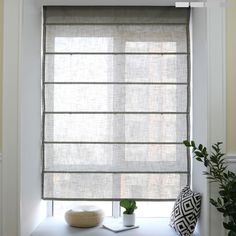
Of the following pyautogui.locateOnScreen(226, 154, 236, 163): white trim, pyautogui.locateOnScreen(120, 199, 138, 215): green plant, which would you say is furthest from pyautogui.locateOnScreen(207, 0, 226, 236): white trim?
pyautogui.locateOnScreen(120, 199, 138, 215): green plant

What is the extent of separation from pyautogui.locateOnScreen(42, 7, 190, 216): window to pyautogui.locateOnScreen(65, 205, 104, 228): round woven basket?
0.47 feet

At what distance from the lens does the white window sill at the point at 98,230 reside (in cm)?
207

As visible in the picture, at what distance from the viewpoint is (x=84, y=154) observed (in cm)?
231

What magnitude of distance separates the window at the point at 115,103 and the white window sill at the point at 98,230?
0.62 ft

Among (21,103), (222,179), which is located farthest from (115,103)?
(222,179)

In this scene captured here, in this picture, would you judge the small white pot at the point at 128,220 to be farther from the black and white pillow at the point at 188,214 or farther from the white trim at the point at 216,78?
the white trim at the point at 216,78

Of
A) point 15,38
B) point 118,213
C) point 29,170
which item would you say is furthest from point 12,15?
point 118,213

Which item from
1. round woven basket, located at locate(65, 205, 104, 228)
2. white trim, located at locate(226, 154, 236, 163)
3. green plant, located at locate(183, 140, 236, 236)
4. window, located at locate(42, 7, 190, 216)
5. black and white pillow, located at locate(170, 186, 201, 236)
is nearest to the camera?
green plant, located at locate(183, 140, 236, 236)

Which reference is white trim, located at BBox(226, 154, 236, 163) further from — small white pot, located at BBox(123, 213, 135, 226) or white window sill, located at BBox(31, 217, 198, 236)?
small white pot, located at BBox(123, 213, 135, 226)

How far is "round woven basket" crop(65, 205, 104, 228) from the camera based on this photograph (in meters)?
2.15

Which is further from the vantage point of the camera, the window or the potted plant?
the window

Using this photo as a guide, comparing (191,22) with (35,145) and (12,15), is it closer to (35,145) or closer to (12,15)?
(12,15)

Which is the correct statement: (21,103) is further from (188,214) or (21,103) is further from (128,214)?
(188,214)

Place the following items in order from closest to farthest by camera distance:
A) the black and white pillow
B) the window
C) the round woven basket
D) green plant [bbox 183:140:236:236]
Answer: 1. green plant [bbox 183:140:236:236]
2. the black and white pillow
3. the round woven basket
4. the window
